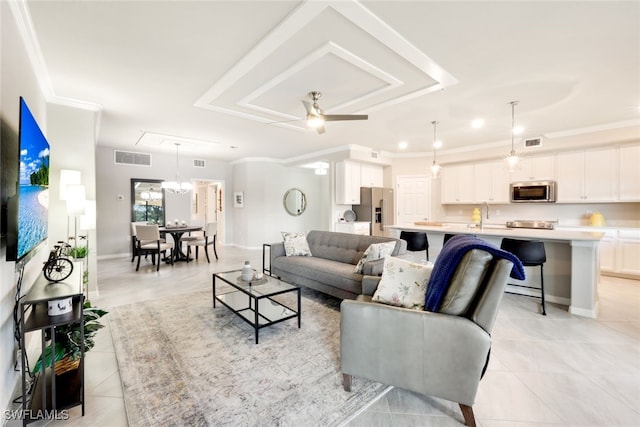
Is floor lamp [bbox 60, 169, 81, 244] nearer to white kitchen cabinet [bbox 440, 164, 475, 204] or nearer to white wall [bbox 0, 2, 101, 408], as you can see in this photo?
white wall [bbox 0, 2, 101, 408]

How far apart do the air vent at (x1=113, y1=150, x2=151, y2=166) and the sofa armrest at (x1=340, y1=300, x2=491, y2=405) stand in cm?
693

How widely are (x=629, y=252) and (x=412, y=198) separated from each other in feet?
12.3

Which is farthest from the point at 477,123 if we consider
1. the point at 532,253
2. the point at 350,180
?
the point at 350,180

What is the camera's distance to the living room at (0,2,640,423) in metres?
1.83

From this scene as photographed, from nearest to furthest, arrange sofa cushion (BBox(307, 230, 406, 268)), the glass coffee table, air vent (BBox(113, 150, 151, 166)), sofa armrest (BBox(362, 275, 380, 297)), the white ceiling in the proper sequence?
the white ceiling
sofa armrest (BBox(362, 275, 380, 297))
the glass coffee table
sofa cushion (BBox(307, 230, 406, 268))
air vent (BBox(113, 150, 151, 166))

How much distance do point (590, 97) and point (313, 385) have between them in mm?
4535

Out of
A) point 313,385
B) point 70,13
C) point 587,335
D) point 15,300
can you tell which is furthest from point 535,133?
point 15,300

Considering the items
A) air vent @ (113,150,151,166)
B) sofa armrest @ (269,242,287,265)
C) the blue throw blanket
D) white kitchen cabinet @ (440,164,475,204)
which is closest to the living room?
air vent @ (113,150,151,166)

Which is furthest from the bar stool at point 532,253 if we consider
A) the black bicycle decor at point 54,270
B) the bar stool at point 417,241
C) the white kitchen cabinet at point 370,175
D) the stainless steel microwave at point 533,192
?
the black bicycle decor at point 54,270

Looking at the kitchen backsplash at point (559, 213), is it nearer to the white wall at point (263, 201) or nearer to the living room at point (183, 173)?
the living room at point (183, 173)

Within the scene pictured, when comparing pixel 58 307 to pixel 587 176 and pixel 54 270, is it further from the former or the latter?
pixel 587 176

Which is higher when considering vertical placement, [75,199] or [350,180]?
[350,180]

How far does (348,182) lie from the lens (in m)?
6.31

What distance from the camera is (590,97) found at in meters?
3.41
